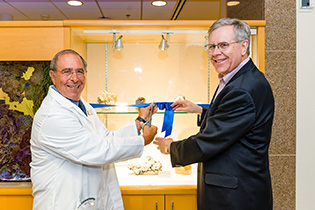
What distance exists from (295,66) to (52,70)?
6.23 feet

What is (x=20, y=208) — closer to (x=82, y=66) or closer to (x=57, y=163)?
(x=57, y=163)

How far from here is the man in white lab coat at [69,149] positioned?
1.80m

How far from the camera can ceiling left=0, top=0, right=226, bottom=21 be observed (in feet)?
14.7

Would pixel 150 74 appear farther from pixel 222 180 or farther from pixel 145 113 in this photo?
pixel 222 180

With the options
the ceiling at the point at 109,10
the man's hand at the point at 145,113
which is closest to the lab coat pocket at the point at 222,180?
the man's hand at the point at 145,113

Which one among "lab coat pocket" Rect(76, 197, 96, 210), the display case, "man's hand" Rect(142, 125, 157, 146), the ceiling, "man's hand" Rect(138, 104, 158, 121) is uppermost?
the ceiling

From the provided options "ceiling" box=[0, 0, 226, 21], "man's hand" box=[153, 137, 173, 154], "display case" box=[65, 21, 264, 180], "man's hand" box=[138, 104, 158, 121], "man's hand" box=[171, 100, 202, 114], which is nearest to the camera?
"man's hand" box=[153, 137, 173, 154]

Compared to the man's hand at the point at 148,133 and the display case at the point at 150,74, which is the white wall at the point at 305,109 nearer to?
the display case at the point at 150,74

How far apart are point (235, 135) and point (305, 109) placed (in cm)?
115

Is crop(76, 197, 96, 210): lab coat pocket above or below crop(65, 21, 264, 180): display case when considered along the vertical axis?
below

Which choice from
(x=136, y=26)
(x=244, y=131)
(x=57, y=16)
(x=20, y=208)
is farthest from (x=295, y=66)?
(x=57, y=16)

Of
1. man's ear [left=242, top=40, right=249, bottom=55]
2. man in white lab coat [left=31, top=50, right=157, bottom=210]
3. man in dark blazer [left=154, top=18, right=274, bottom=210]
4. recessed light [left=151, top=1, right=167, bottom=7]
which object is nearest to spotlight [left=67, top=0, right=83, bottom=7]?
recessed light [left=151, top=1, right=167, bottom=7]

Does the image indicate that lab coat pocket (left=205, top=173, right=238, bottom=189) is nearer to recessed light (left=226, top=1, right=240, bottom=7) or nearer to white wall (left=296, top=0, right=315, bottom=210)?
white wall (left=296, top=0, right=315, bottom=210)

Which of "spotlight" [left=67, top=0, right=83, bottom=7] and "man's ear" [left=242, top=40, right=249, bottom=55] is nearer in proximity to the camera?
"man's ear" [left=242, top=40, right=249, bottom=55]
